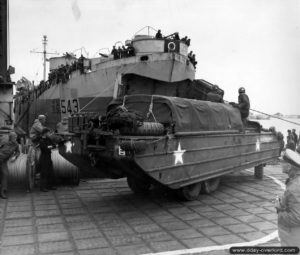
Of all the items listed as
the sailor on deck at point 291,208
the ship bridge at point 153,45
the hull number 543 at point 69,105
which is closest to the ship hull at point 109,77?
the hull number 543 at point 69,105

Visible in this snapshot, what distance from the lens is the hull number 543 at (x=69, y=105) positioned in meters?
15.0

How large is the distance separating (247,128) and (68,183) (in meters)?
4.81

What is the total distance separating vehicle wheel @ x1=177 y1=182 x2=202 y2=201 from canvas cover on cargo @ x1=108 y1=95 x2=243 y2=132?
113 centimetres

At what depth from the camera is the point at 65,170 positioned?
8.81 m

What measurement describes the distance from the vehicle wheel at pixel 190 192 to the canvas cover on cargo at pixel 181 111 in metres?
1.13

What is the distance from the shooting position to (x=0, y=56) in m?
13.9

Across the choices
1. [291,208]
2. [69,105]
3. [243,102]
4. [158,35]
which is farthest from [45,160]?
[69,105]

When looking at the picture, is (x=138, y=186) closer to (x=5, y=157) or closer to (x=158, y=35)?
(x=5, y=157)

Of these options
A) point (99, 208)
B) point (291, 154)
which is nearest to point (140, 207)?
point (99, 208)

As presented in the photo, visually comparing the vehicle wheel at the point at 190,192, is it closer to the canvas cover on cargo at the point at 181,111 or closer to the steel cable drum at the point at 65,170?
the canvas cover on cargo at the point at 181,111

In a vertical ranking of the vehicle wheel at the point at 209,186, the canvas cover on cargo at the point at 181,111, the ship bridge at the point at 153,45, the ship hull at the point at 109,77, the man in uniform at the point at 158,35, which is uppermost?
the man in uniform at the point at 158,35

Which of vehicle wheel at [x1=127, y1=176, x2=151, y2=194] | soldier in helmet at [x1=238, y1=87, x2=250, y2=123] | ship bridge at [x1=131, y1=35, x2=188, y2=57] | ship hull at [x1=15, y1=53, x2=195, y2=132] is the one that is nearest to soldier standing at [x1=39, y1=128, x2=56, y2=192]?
vehicle wheel at [x1=127, y1=176, x2=151, y2=194]

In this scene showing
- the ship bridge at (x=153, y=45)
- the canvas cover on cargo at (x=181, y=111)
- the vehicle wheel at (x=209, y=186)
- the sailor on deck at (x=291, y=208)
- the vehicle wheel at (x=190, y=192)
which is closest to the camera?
the sailor on deck at (x=291, y=208)

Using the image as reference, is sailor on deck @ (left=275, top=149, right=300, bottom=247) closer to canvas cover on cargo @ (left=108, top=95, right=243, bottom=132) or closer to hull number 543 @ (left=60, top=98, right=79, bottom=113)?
canvas cover on cargo @ (left=108, top=95, right=243, bottom=132)
